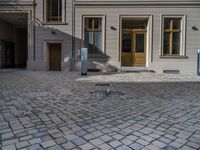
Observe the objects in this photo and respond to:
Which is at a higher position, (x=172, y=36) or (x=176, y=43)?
(x=172, y=36)

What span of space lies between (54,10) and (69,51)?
134 inches

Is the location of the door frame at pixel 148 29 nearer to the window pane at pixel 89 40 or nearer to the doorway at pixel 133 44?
the doorway at pixel 133 44

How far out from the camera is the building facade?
14633 millimetres

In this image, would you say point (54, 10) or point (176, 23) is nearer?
point (176, 23)

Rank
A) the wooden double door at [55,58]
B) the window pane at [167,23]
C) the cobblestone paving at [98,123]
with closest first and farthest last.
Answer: the cobblestone paving at [98,123] < the window pane at [167,23] < the wooden double door at [55,58]

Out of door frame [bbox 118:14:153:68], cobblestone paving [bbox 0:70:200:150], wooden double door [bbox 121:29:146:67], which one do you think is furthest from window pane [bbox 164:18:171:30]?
cobblestone paving [bbox 0:70:200:150]

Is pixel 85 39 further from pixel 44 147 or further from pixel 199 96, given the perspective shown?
pixel 44 147

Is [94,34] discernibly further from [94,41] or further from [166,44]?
[166,44]

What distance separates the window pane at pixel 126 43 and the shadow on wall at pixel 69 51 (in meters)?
1.58

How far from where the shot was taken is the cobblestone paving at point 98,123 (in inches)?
112

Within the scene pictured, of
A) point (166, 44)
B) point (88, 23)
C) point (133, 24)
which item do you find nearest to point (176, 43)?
point (166, 44)

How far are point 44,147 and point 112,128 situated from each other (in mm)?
1177

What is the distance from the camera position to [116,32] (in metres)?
14.8

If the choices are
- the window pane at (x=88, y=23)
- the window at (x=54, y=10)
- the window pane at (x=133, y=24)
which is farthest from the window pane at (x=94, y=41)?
the window at (x=54, y=10)
